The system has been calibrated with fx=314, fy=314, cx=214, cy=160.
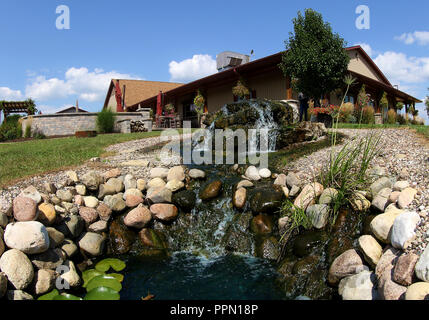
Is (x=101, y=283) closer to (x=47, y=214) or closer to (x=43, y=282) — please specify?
(x=43, y=282)

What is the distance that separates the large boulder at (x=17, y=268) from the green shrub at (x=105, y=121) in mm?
13288

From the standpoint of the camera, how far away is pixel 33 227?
375 centimetres

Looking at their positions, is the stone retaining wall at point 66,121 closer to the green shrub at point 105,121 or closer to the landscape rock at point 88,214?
the green shrub at point 105,121

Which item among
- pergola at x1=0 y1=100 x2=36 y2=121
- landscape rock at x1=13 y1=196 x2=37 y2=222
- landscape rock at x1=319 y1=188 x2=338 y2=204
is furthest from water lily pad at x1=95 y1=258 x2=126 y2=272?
pergola at x1=0 y1=100 x2=36 y2=121

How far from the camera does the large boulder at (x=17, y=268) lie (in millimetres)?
3363

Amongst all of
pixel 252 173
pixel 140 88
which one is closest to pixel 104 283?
pixel 252 173

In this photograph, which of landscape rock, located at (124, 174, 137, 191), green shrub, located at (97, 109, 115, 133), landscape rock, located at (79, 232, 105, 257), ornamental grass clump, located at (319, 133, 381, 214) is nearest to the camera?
ornamental grass clump, located at (319, 133, 381, 214)

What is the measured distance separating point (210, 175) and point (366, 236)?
3490 mm

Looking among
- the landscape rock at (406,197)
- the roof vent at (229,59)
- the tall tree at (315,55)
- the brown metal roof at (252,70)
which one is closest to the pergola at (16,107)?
the brown metal roof at (252,70)

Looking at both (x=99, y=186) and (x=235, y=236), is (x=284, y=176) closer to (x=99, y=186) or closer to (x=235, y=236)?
(x=235, y=236)

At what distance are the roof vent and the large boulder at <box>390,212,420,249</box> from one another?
18.6m

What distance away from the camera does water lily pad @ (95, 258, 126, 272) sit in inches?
163

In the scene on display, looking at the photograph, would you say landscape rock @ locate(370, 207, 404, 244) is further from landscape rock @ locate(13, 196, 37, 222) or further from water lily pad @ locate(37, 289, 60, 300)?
landscape rock @ locate(13, 196, 37, 222)

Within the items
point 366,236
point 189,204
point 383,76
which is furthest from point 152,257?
point 383,76
